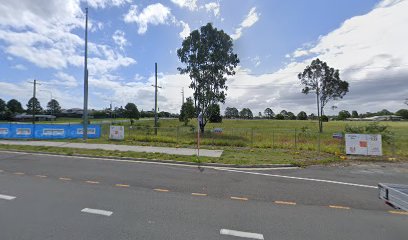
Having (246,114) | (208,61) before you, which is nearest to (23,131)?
(208,61)

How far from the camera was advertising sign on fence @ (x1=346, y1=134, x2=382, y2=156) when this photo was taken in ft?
49.5

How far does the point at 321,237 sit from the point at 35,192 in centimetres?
678

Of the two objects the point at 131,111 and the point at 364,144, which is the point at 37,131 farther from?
the point at 131,111

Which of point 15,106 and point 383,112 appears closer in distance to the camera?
point 15,106

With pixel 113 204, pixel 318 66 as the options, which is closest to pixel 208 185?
pixel 113 204

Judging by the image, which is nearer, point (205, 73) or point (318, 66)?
point (205, 73)

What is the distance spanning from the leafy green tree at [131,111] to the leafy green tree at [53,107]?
4251 cm

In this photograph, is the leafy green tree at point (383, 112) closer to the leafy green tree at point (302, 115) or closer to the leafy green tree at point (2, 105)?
the leafy green tree at point (302, 115)

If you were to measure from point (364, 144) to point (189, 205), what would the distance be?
1375cm

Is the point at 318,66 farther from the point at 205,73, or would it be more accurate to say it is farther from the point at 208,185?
the point at 208,185

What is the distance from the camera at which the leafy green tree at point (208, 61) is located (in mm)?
30438

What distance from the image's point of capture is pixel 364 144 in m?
15.3

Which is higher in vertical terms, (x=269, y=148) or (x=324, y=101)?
(x=324, y=101)

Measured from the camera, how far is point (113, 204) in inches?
228
